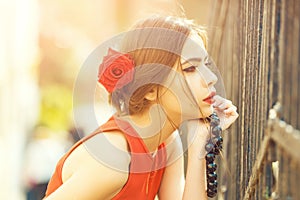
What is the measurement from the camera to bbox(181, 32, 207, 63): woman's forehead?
2764 mm

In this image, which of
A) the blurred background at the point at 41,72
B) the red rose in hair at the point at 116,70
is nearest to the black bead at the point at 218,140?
the red rose in hair at the point at 116,70

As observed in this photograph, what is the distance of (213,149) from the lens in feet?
9.66

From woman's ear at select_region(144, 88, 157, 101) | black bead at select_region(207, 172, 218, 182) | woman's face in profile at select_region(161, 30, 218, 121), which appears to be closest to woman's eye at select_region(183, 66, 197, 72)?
woman's face in profile at select_region(161, 30, 218, 121)

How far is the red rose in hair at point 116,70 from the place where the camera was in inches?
110

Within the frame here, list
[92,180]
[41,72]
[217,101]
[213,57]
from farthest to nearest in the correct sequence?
1. [41,72]
2. [213,57]
3. [217,101]
4. [92,180]

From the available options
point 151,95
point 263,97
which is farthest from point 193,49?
point 263,97

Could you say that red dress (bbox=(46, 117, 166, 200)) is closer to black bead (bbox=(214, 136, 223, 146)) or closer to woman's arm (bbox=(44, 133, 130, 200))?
woman's arm (bbox=(44, 133, 130, 200))

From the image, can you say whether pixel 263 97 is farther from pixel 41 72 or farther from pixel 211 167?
pixel 41 72

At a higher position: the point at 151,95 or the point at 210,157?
the point at 151,95

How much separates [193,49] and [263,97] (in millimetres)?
610

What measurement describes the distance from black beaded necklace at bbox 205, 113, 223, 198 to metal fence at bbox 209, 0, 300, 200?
0.07 metres

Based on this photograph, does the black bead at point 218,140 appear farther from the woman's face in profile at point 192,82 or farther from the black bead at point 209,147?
the woman's face in profile at point 192,82

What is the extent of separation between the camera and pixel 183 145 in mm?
3271

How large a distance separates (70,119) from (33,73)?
1295mm
